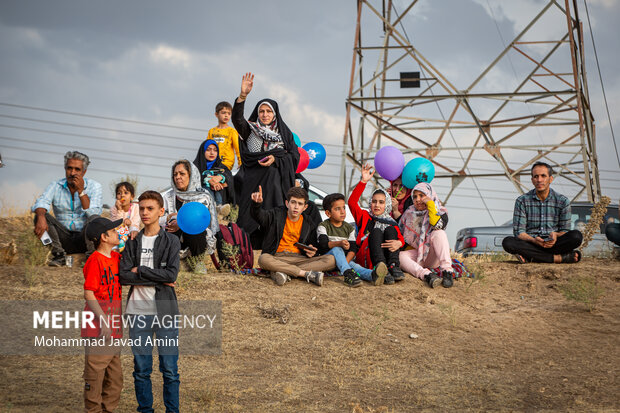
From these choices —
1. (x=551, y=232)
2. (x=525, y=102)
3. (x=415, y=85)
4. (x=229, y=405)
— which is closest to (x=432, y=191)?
(x=551, y=232)

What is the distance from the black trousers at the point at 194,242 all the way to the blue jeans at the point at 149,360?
3792 millimetres

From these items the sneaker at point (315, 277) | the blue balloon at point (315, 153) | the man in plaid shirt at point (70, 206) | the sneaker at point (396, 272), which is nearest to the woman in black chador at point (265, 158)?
the sneaker at point (315, 277)

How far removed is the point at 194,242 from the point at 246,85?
2.22 m

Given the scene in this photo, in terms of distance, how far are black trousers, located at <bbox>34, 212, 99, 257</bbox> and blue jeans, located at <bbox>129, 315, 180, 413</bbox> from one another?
4.24 metres

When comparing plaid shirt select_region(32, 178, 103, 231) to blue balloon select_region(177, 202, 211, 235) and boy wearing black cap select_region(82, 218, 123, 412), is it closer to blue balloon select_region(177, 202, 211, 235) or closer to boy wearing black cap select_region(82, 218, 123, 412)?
blue balloon select_region(177, 202, 211, 235)

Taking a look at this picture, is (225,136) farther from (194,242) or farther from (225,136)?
(194,242)

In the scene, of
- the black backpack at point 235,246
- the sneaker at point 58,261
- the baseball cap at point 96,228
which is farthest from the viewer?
the sneaker at point 58,261

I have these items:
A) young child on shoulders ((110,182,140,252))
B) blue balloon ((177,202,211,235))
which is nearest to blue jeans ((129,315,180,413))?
blue balloon ((177,202,211,235))

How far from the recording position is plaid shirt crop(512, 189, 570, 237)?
9.09m

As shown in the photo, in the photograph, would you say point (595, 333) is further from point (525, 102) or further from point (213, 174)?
point (525, 102)

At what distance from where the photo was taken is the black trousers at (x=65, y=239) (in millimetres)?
8469

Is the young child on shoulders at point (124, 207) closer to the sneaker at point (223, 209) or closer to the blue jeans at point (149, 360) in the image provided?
the sneaker at point (223, 209)

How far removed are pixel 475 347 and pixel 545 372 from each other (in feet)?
2.78

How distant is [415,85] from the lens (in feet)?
66.0
